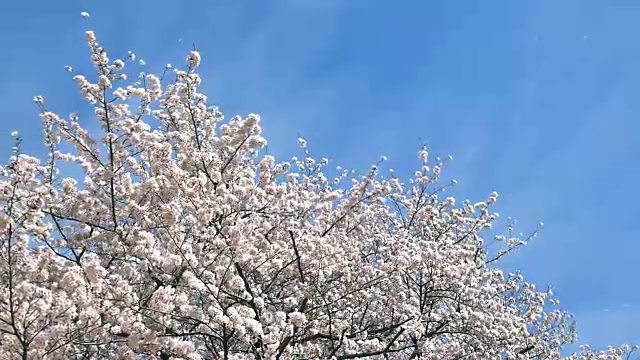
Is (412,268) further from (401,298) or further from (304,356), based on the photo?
(304,356)

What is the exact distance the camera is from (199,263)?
891cm

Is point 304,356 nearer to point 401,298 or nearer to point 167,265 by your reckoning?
point 401,298

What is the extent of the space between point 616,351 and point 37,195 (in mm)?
13500

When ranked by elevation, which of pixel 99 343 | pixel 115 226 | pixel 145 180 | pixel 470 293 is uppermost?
pixel 470 293

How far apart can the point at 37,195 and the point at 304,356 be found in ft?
15.2

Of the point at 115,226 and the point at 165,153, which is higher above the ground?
the point at 165,153

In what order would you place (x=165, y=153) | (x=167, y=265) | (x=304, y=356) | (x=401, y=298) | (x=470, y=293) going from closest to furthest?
1. (x=167, y=265)
2. (x=165, y=153)
3. (x=304, y=356)
4. (x=401, y=298)
5. (x=470, y=293)

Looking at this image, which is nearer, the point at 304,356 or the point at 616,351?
the point at 304,356

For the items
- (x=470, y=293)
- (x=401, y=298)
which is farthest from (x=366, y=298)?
(x=470, y=293)

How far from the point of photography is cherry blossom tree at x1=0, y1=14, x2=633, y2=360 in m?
8.02

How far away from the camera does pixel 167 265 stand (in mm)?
8359

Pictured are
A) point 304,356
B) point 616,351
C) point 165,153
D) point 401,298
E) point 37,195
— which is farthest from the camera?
point 616,351

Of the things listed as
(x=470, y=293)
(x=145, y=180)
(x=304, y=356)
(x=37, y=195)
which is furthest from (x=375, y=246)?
(x=37, y=195)

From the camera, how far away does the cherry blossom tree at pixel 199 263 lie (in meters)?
8.02
